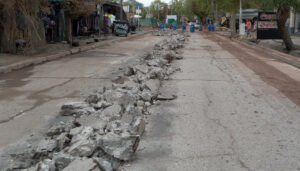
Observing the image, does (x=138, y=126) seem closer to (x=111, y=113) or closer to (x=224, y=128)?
(x=111, y=113)

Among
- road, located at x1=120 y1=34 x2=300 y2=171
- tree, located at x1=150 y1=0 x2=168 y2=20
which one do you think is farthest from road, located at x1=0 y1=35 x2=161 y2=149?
tree, located at x1=150 y1=0 x2=168 y2=20

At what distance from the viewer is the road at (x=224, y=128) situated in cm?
560

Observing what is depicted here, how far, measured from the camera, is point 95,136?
5.93 meters

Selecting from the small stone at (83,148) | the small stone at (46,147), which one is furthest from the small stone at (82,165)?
the small stone at (46,147)

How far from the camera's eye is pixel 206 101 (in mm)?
9508

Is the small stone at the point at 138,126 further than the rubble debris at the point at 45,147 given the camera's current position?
Yes

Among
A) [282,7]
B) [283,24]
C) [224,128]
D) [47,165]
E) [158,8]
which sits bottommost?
[224,128]

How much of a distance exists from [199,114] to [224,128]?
1.09 m

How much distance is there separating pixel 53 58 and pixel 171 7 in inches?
5023

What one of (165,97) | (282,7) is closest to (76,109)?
(165,97)

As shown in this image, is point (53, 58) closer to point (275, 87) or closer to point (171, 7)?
point (275, 87)

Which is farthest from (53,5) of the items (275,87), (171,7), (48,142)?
(171,7)

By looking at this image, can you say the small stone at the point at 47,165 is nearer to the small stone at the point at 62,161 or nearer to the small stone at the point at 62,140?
the small stone at the point at 62,161

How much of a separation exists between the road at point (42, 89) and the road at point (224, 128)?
191cm
